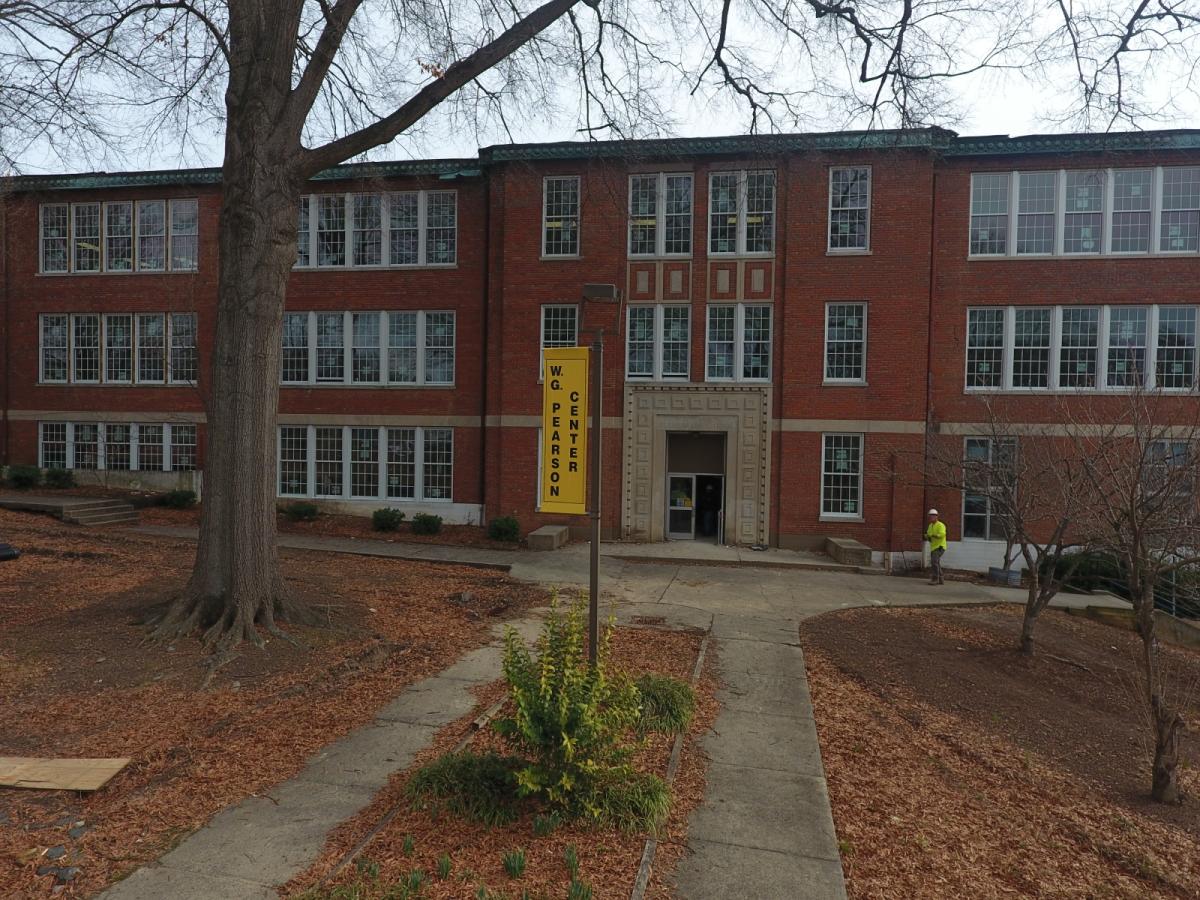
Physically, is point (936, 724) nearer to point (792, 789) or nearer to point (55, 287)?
point (792, 789)

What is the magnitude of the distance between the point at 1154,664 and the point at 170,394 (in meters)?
25.0

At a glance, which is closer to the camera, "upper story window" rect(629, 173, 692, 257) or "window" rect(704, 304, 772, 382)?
"window" rect(704, 304, 772, 382)

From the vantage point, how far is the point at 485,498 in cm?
2050

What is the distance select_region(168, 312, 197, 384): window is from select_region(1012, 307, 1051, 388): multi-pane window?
2444 cm

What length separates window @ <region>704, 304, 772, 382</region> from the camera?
19125 millimetres

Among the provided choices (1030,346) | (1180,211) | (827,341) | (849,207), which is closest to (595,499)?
(827,341)

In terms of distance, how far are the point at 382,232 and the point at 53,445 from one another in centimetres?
1336

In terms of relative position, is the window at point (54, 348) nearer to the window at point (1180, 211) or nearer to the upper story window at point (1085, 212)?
the upper story window at point (1085, 212)

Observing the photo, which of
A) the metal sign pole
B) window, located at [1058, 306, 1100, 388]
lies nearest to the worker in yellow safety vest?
window, located at [1058, 306, 1100, 388]

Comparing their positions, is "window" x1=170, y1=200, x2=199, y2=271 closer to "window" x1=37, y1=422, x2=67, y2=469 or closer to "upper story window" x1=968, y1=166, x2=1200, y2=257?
"window" x1=37, y1=422, x2=67, y2=469

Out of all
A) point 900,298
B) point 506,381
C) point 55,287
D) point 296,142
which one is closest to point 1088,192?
point 900,298

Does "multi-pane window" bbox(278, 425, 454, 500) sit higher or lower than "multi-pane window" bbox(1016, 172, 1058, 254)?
lower

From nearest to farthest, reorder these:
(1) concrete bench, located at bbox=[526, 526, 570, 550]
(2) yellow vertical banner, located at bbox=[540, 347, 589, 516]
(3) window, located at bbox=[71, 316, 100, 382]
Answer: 1. (2) yellow vertical banner, located at bbox=[540, 347, 589, 516]
2. (1) concrete bench, located at bbox=[526, 526, 570, 550]
3. (3) window, located at bbox=[71, 316, 100, 382]

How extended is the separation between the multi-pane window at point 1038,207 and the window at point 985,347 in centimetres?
202
